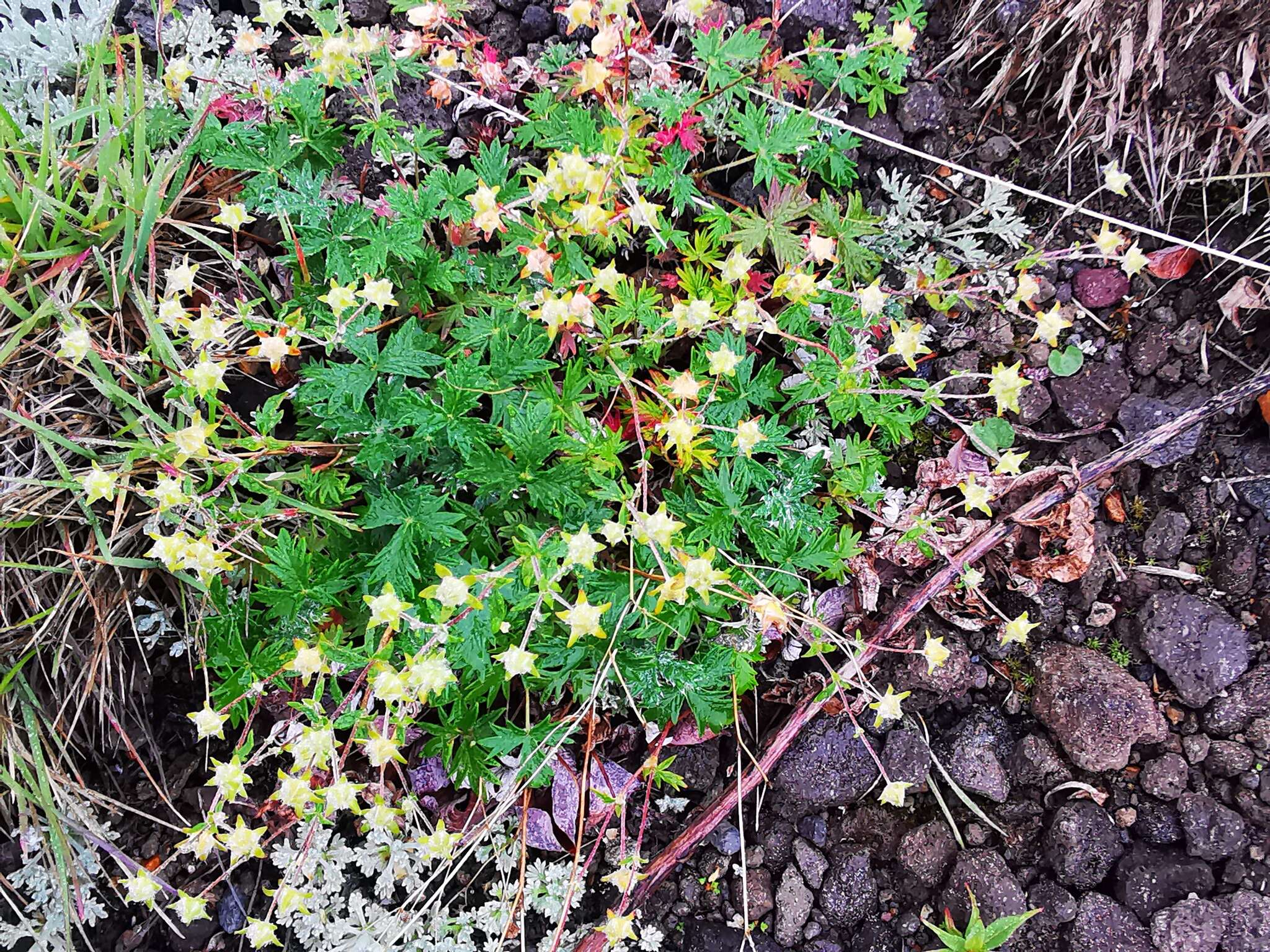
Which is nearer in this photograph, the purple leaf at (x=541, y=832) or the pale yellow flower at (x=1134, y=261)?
the pale yellow flower at (x=1134, y=261)

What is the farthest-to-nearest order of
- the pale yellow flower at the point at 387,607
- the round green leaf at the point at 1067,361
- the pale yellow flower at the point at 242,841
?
the round green leaf at the point at 1067,361 → the pale yellow flower at the point at 242,841 → the pale yellow flower at the point at 387,607

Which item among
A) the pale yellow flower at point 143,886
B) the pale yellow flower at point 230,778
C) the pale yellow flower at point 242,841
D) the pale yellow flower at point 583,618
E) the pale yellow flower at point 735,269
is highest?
the pale yellow flower at point 735,269

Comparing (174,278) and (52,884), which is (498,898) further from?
(174,278)

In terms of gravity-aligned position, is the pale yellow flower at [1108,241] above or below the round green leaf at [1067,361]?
above

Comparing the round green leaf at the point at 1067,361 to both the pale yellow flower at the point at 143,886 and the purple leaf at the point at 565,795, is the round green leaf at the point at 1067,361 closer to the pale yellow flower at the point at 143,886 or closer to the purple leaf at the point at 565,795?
the purple leaf at the point at 565,795

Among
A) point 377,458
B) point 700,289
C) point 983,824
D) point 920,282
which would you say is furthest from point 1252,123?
point 377,458

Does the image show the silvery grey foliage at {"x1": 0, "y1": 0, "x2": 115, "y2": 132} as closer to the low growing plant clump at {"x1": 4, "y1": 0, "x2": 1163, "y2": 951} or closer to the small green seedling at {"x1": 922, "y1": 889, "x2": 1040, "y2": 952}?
the low growing plant clump at {"x1": 4, "y1": 0, "x2": 1163, "y2": 951}

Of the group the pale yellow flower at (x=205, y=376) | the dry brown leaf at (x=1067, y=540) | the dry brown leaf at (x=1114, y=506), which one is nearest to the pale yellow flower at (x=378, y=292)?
the pale yellow flower at (x=205, y=376)

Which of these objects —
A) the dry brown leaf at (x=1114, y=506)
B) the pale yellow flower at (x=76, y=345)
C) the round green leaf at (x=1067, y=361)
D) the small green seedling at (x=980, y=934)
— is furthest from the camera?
the round green leaf at (x=1067, y=361)
